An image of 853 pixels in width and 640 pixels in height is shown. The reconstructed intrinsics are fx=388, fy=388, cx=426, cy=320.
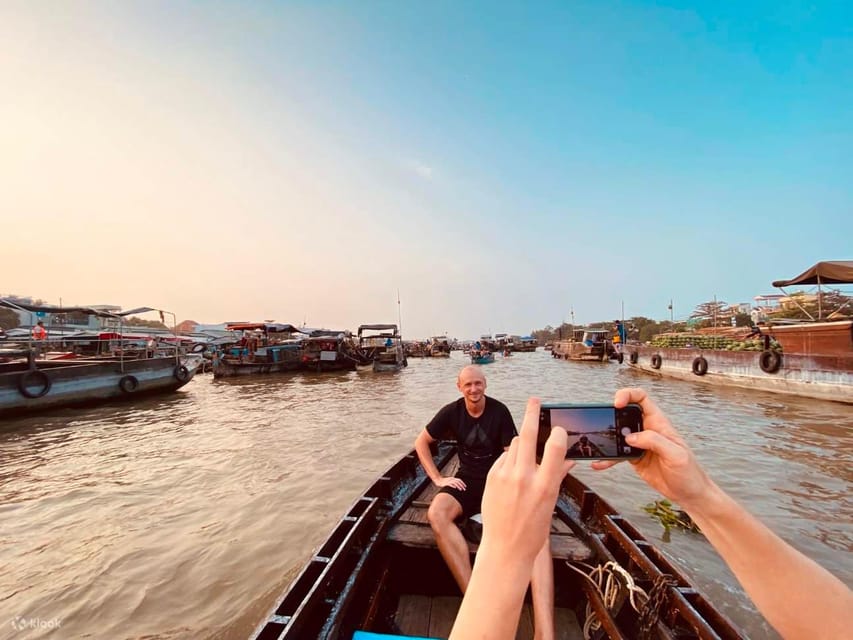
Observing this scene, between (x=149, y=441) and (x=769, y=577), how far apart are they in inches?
433

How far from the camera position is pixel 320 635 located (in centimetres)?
205

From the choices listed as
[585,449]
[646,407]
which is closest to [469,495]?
[585,449]

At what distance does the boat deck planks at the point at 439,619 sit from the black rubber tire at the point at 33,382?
13.4m

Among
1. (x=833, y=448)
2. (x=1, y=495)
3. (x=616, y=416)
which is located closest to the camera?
(x=616, y=416)

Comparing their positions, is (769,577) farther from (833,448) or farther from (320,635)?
(833,448)

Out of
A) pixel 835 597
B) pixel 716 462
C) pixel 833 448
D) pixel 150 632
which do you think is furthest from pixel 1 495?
pixel 833 448

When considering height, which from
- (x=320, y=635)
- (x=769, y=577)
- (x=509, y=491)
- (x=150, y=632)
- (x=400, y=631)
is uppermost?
(x=509, y=491)

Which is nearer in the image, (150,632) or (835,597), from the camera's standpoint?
(835,597)

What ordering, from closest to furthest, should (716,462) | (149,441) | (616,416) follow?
1. (616,416)
2. (716,462)
3. (149,441)

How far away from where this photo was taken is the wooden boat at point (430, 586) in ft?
6.97

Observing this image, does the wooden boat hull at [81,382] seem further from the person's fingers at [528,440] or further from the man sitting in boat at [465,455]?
the person's fingers at [528,440]

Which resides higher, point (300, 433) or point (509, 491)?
point (509, 491)

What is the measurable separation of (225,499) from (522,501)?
21.5 feet

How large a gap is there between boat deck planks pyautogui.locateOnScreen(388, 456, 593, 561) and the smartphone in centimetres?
196
